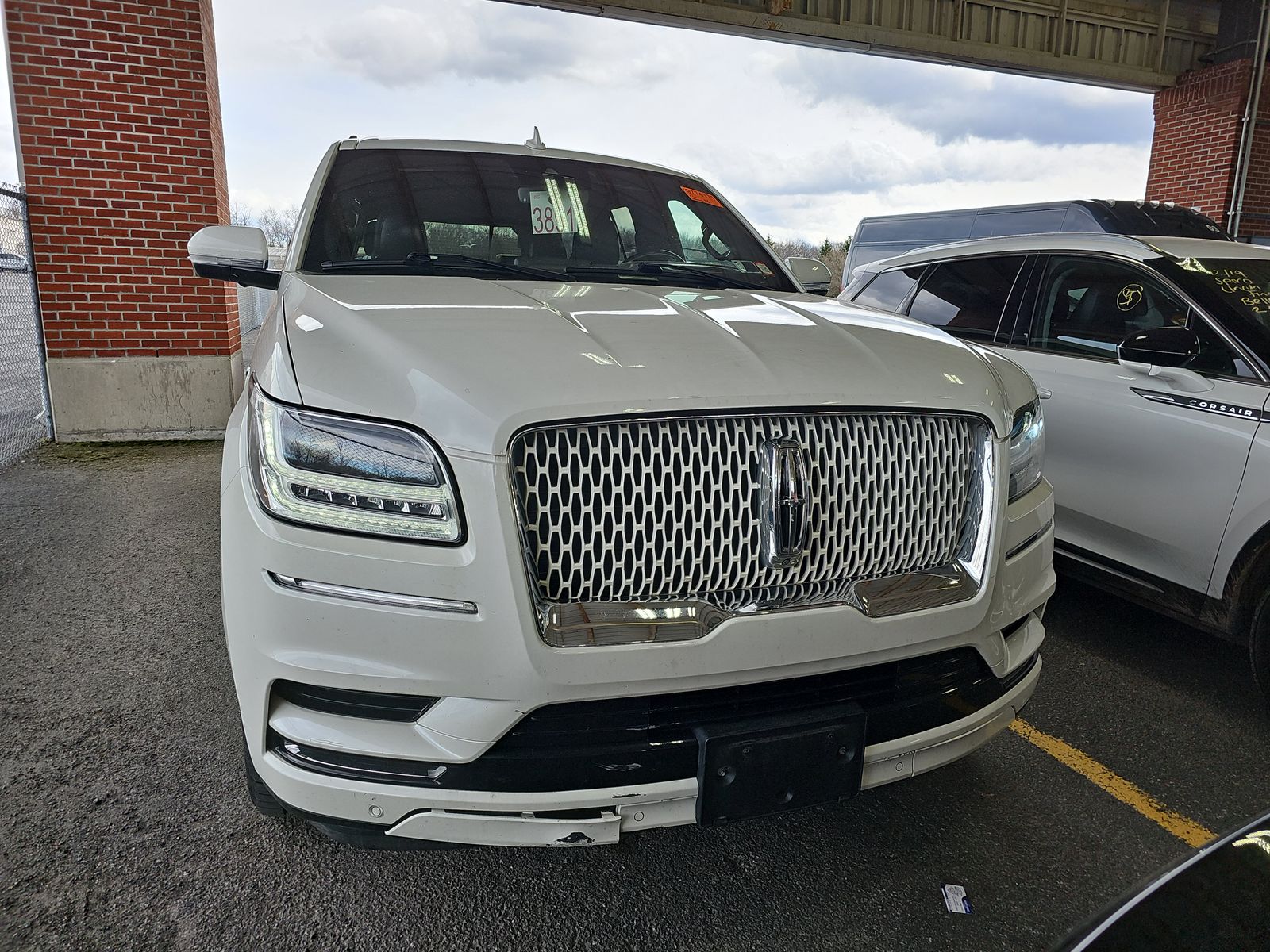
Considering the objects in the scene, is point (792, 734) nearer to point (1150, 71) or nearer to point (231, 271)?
point (231, 271)

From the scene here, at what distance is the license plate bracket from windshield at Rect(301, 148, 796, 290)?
1.47 meters

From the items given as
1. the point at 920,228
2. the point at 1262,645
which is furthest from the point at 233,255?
the point at 920,228

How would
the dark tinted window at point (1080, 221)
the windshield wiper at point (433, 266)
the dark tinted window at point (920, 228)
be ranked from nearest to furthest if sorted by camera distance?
the windshield wiper at point (433, 266) → the dark tinted window at point (1080, 221) → the dark tinted window at point (920, 228)

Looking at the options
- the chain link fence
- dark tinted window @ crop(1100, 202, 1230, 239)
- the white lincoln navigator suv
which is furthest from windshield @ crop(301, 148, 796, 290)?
dark tinted window @ crop(1100, 202, 1230, 239)

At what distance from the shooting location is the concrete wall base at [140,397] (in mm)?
6918

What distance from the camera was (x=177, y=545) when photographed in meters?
4.49

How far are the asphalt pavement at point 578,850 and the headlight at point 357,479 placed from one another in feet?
3.16

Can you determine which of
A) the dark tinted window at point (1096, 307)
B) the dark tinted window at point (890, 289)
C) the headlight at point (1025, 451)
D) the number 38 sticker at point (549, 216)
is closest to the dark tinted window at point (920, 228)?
the dark tinted window at point (890, 289)

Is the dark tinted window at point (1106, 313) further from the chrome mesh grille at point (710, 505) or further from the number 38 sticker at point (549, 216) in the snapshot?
the number 38 sticker at point (549, 216)

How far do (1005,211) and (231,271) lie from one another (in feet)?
29.3

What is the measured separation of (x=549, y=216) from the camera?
286 centimetres

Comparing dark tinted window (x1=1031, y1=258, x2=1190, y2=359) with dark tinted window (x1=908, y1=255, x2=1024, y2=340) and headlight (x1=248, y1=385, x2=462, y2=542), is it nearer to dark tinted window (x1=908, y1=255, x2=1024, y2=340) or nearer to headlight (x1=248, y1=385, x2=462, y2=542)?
dark tinted window (x1=908, y1=255, x2=1024, y2=340)

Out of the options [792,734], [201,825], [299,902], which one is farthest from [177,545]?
[792,734]

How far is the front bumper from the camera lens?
1.46m
